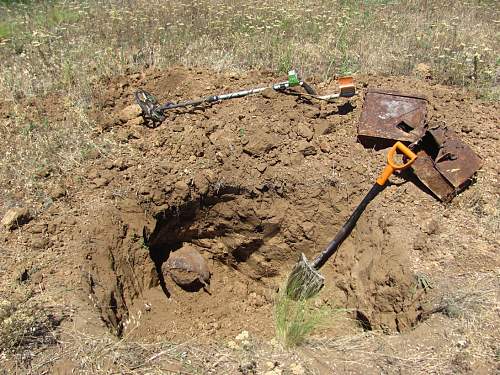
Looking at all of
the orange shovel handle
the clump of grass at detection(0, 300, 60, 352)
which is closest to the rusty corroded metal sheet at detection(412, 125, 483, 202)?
the orange shovel handle

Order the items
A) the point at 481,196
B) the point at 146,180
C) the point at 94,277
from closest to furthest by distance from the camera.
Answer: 1. the point at 94,277
2. the point at 481,196
3. the point at 146,180

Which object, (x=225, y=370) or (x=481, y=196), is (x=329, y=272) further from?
(x=225, y=370)

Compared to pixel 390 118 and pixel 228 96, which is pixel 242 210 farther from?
pixel 390 118

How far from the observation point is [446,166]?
A: 11.5 ft

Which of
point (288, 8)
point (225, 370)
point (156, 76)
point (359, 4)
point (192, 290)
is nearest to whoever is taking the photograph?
point (225, 370)

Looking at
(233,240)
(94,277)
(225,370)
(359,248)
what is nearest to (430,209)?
(359,248)

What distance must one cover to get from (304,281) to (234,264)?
869 millimetres

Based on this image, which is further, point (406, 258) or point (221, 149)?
point (221, 149)

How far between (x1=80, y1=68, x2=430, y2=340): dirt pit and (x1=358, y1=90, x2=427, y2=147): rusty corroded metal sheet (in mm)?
176

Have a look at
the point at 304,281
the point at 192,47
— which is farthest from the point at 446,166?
the point at 192,47

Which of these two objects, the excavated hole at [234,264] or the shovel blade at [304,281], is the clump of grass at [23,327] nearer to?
the excavated hole at [234,264]

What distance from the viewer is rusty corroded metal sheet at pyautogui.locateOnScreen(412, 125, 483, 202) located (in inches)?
138

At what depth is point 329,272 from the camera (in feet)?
12.9

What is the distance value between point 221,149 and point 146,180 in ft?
2.20
